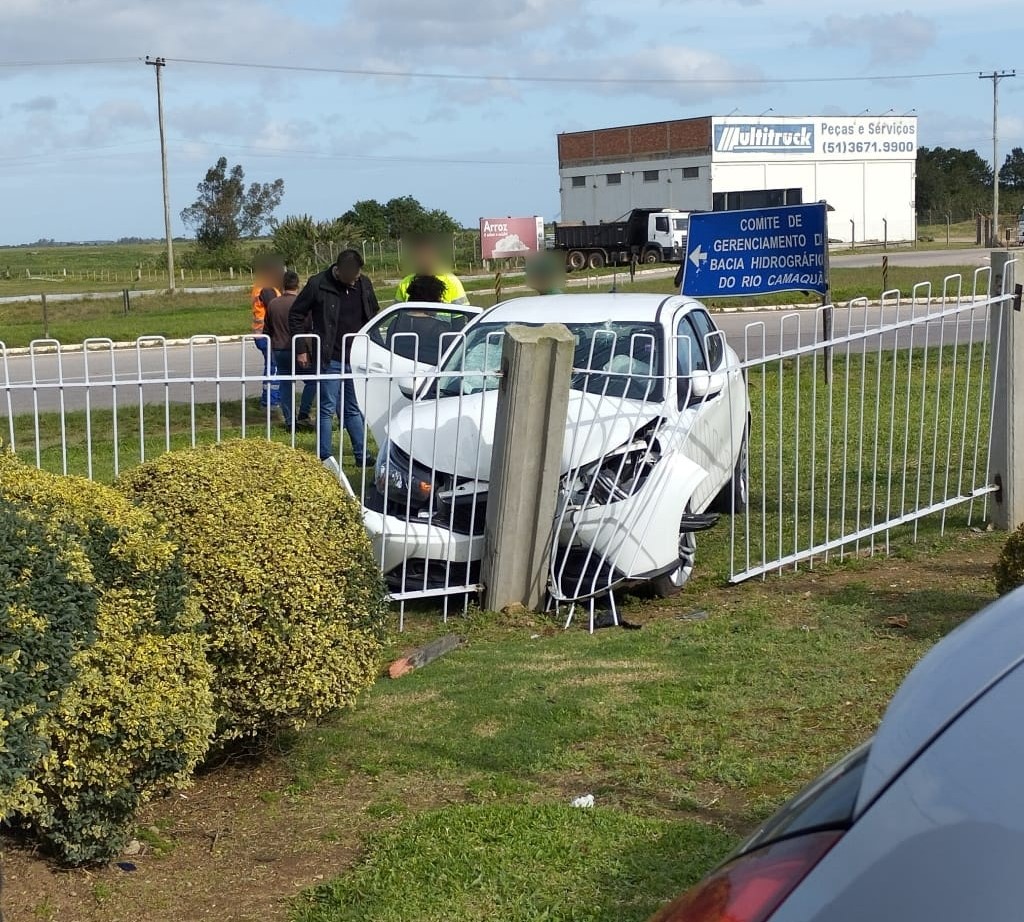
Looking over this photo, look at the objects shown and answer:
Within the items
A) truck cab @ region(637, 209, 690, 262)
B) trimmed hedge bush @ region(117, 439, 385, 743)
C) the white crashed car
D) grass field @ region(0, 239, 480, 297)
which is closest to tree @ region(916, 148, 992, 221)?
truck cab @ region(637, 209, 690, 262)

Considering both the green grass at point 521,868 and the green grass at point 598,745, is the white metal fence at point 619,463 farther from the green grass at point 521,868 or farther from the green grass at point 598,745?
the green grass at point 521,868

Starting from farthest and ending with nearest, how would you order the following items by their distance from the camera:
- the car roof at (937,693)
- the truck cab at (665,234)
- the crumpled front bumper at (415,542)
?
the truck cab at (665,234) < the crumpled front bumper at (415,542) < the car roof at (937,693)

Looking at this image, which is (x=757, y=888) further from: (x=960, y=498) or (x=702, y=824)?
(x=960, y=498)

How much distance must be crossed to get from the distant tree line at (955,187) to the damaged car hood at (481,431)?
76.1 metres

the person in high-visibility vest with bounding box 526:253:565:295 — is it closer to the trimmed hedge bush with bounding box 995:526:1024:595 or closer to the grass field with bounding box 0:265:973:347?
the trimmed hedge bush with bounding box 995:526:1024:595

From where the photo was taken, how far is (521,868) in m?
3.89

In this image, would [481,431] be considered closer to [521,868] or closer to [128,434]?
[521,868]

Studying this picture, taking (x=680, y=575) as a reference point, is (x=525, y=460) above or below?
above

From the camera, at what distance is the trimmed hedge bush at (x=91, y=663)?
3.55m

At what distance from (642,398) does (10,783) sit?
16.2 ft

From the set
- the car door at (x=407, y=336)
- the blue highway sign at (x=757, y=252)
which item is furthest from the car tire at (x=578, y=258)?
the blue highway sign at (x=757, y=252)

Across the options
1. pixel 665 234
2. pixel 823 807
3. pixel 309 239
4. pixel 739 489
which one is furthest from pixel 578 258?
pixel 823 807

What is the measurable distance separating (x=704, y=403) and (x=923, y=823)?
21.3ft

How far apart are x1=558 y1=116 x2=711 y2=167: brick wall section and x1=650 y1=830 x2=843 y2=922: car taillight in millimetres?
66967
